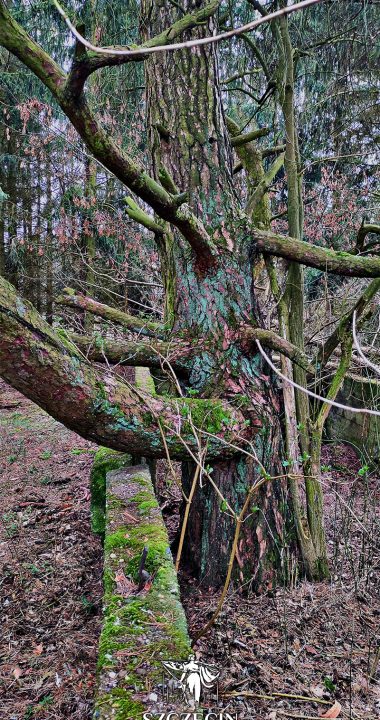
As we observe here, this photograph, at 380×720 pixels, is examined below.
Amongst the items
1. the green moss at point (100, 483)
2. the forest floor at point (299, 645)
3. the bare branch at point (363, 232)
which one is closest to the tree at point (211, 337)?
the forest floor at point (299, 645)

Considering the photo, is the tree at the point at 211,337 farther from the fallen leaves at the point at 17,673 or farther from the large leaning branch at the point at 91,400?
the fallen leaves at the point at 17,673

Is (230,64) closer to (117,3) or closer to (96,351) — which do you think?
(117,3)

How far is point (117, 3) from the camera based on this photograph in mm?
6648

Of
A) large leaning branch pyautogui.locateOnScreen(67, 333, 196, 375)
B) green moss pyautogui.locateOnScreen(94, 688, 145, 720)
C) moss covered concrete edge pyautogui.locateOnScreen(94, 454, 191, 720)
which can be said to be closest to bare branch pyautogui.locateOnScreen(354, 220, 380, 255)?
large leaning branch pyautogui.locateOnScreen(67, 333, 196, 375)

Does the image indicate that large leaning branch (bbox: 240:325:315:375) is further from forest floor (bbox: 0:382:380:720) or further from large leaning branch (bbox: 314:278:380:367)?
forest floor (bbox: 0:382:380:720)

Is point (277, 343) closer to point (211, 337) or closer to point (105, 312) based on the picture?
point (211, 337)

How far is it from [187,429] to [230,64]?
488 cm

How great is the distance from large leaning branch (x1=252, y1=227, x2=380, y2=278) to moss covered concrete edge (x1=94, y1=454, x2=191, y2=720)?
6.58 feet

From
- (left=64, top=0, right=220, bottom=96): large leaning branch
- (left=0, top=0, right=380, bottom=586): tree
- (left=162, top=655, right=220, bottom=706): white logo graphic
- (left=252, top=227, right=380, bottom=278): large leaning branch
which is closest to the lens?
(left=162, top=655, right=220, bottom=706): white logo graphic

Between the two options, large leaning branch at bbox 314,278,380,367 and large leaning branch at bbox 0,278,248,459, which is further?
large leaning branch at bbox 314,278,380,367

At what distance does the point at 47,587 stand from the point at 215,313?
2.46 m

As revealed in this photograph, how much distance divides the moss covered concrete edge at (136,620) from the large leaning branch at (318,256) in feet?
6.58

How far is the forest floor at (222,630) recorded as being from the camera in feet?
7.79

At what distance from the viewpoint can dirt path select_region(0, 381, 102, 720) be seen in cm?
245
